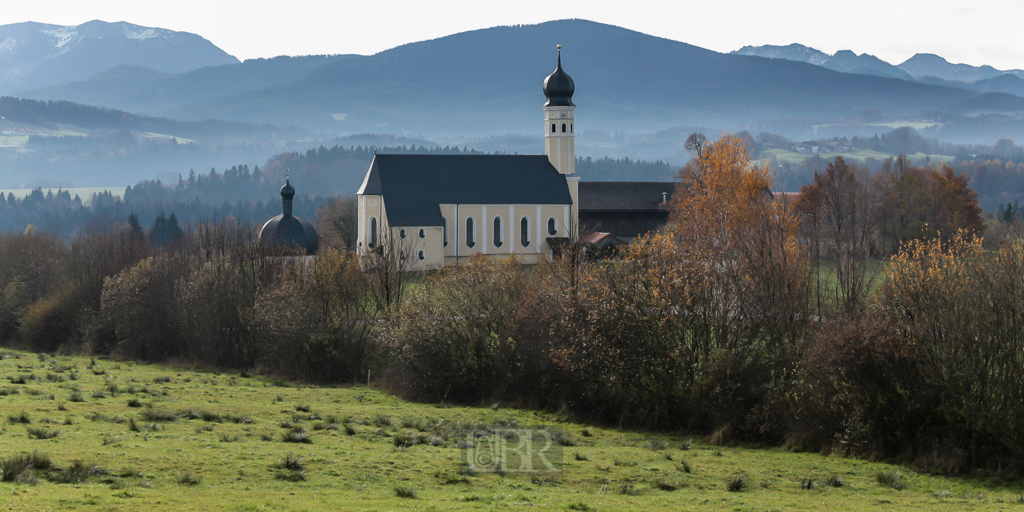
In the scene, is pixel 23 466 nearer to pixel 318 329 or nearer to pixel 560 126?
pixel 318 329

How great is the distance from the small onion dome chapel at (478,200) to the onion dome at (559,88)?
0.08 meters

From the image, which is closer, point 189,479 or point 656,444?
point 189,479

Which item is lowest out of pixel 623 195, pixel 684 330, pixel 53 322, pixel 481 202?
pixel 53 322

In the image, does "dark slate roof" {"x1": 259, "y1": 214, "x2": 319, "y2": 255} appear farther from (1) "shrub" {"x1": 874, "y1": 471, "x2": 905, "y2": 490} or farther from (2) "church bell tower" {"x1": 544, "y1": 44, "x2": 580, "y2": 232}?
(1) "shrub" {"x1": 874, "y1": 471, "x2": 905, "y2": 490}

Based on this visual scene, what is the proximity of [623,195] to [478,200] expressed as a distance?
48.4 feet

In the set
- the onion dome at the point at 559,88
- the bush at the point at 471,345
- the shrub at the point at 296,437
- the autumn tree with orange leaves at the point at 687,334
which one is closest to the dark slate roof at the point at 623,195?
the onion dome at the point at 559,88

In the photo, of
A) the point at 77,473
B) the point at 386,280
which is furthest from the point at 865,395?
the point at 386,280

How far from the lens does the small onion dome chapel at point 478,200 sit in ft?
218

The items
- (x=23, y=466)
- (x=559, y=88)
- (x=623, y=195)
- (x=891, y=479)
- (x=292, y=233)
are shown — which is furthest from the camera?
(x=623, y=195)

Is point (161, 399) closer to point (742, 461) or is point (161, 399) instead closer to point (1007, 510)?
point (742, 461)

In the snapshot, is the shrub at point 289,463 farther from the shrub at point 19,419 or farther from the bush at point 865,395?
the bush at point 865,395

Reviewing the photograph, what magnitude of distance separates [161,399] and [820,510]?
18.0 meters

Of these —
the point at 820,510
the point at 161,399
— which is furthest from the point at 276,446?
the point at 820,510

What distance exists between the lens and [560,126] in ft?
238
